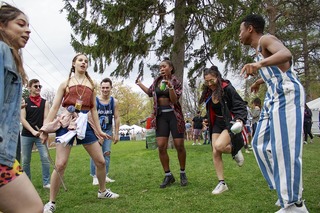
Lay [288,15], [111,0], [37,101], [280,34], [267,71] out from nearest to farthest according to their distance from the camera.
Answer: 1. [267,71]
2. [37,101]
3. [111,0]
4. [288,15]
5. [280,34]

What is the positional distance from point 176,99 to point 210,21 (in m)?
7.96

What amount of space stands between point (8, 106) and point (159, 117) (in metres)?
3.95

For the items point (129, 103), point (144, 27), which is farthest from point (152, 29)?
point (129, 103)

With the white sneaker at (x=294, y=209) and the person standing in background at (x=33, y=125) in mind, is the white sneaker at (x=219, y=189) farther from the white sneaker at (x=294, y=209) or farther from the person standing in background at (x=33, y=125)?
the person standing in background at (x=33, y=125)

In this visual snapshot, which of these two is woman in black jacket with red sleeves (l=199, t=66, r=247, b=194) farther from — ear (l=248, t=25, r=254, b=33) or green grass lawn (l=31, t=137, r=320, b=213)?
ear (l=248, t=25, r=254, b=33)

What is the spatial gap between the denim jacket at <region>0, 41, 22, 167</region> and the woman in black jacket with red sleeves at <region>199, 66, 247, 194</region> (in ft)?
11.3

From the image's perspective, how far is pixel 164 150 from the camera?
5773 millimetres

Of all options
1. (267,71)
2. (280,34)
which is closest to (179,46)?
(267,71)

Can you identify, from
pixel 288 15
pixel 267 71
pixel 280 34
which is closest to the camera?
pixel 267 71

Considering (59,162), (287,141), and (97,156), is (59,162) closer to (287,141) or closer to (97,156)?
(97,156)

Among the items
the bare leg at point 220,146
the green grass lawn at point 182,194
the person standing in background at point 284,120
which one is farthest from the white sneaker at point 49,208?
the person standing in background at point 284,120

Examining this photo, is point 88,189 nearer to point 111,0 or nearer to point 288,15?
point 111,0

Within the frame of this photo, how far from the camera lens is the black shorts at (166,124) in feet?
18.8

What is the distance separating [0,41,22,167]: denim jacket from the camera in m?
1.90
